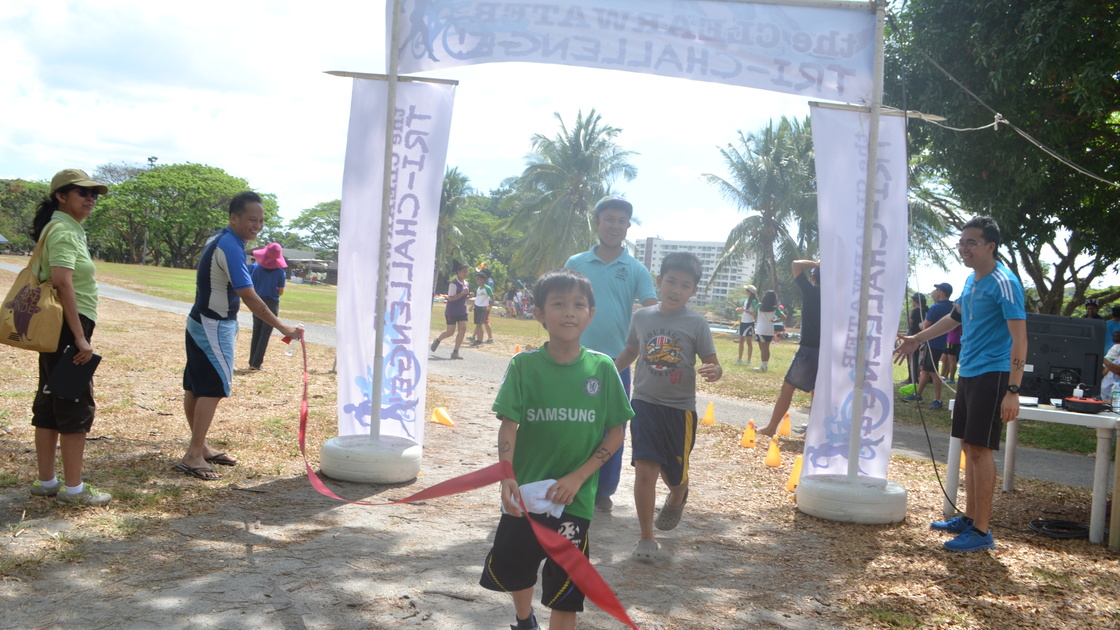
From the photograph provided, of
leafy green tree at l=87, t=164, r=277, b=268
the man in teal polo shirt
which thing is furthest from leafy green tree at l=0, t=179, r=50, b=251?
the man in teal polo shirt

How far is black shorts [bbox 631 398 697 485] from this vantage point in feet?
13.6

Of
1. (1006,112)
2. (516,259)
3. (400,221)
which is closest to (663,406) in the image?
(400,221)

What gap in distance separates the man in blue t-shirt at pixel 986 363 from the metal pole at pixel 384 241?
3694 mm

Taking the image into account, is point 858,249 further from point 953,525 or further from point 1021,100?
point 1021,100

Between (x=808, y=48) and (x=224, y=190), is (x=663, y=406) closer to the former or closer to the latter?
(x=808, y=48)

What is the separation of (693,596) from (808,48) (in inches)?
137

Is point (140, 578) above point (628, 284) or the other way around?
the other way around

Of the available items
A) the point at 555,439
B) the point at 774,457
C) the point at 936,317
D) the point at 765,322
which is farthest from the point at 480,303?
the point at 555,439

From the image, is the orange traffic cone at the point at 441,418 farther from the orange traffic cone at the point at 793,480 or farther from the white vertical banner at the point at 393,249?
the orange traffic cone at the point at 793,480

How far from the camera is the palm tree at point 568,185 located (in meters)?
45.3

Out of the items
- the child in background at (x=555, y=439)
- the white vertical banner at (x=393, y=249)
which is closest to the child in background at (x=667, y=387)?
the child in background at (x=555, y=439)

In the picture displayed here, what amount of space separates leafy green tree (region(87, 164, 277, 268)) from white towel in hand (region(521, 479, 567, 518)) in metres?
68.8

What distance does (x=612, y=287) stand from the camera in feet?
16.3

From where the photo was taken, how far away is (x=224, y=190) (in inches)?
2761
